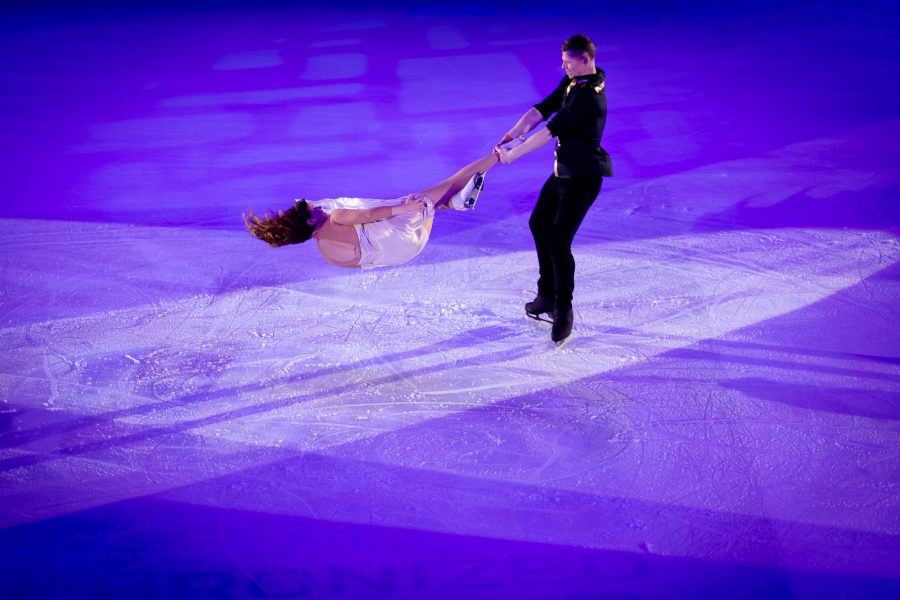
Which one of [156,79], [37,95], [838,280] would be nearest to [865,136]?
[838,280]

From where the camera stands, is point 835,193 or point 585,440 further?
point 835,193

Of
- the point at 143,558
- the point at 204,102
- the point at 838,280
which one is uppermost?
the point at 204,102

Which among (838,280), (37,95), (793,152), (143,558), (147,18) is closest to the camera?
(143,558)

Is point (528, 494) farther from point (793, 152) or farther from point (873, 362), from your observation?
point (793, 152)

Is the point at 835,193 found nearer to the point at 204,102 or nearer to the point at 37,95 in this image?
the point at 204,102

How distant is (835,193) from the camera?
582 centimetres

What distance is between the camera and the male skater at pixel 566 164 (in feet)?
12.0

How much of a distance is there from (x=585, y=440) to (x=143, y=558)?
1.93 metres

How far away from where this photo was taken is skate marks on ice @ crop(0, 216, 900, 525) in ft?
11.8

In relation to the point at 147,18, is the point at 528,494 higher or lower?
lower

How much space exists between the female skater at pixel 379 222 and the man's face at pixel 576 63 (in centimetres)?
55

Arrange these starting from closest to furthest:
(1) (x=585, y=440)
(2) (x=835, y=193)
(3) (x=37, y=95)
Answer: (1) (x=585, y=440), (2) (x=835, y=193), (3) (x=37, y=95)

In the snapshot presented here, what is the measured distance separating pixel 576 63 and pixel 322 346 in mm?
1994

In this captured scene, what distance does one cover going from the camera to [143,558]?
9.89ft
